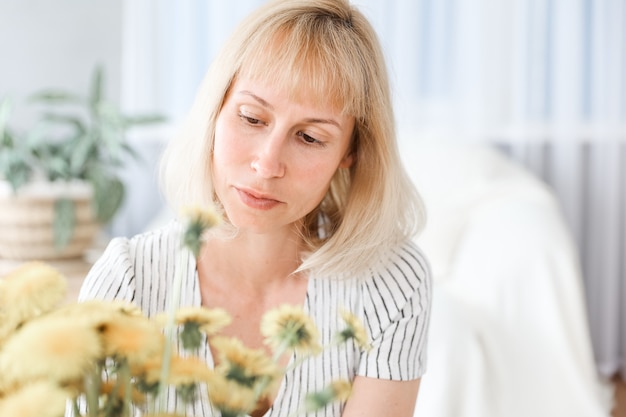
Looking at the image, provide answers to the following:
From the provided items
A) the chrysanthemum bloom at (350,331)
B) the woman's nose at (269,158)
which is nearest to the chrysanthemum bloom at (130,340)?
the chrysanthemum bloom at (350,331)

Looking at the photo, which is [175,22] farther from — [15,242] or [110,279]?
[110,279]

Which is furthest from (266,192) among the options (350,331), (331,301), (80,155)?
(80,155)

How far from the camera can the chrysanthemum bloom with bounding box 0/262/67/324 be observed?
0.40 meters

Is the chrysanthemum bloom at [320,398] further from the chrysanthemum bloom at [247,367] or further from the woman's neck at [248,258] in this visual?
the woman's neck at [248,258]

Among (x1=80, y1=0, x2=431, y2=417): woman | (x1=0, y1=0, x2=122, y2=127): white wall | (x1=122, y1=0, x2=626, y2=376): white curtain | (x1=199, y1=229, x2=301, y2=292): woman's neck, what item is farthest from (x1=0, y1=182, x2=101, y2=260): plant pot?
(x1=122, y1=0, x2=626, y2=376): white curtain

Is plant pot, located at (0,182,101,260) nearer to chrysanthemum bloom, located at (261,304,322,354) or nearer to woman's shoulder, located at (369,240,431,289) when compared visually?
woman's shoulder, located at (369,240,431,289)

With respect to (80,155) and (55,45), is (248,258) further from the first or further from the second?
(55,45)

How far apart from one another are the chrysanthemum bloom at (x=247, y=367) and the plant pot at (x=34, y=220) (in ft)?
5.18

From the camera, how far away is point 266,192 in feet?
3.13

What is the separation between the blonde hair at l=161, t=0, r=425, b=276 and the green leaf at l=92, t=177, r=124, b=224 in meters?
0.79

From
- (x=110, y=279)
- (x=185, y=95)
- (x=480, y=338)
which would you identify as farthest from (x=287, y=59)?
(x=185, y=95)

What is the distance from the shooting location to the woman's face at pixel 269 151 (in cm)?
94

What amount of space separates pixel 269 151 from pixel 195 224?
1.78ft

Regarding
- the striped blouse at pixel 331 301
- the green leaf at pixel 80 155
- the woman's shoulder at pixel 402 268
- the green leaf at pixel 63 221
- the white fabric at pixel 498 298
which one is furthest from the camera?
the green leaf at pixel 80 155
